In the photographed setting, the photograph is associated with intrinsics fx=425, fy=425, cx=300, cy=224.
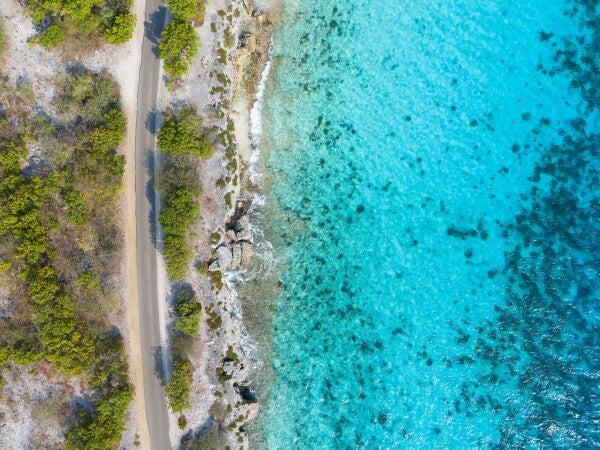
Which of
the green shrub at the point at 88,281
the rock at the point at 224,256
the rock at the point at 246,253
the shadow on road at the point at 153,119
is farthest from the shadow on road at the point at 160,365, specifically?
the shadow on road at the point at 153,119

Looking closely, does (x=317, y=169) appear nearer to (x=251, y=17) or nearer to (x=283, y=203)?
(x=283, y=203)

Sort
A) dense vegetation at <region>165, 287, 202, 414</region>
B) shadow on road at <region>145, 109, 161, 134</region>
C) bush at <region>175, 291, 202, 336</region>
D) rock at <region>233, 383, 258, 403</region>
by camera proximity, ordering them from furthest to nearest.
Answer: rock at <region>233, 383, 258, 403</region> < shadow on road at <region>145, 109, 161, 134</region> < bush at <region>175, 291, 202, 336</region> < dense vegetation at <region>165, 287, 202, 414</region>

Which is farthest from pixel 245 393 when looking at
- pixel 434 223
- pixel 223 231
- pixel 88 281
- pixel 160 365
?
pixel 434 223

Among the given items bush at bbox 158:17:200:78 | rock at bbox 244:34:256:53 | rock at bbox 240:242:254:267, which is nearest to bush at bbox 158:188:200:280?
rock at bbox 240:242:254:267

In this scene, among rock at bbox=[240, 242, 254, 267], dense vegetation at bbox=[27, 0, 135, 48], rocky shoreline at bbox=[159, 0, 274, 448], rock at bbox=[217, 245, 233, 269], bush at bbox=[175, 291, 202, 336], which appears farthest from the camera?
rock at bbox=[240, 242, 254, 267]

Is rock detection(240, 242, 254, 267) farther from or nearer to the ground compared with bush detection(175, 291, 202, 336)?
farther from the ground

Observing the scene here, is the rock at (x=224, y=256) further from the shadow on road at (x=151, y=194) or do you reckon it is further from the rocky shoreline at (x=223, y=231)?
the shadow on road at (x=151, y=194)

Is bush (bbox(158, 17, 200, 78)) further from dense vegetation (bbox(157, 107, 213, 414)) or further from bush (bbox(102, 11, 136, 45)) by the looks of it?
dense vegetation (bbox(157, 107, 213, 414))
